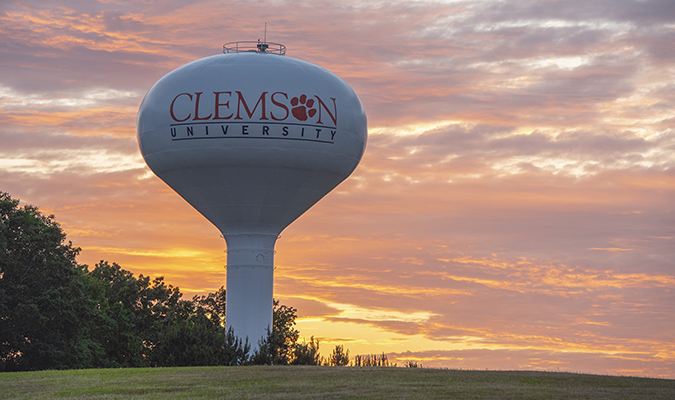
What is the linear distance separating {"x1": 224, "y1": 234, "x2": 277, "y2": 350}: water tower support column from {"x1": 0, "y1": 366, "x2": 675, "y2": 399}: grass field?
4.10m

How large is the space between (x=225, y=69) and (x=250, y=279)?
7.52m

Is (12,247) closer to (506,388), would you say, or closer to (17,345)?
(17,345)

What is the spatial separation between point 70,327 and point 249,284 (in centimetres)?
1135

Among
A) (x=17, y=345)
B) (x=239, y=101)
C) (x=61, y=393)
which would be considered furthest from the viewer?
(x=17, y=345)

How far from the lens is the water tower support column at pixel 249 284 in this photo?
91.9ft

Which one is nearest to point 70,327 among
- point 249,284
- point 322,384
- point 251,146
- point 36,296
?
point 36,296

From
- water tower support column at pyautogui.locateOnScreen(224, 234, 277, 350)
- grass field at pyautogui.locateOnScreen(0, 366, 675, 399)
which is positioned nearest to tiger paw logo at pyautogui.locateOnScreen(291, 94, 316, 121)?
water tower support column at pyautogui.locateOnScreen(224, 234, 277, 350)

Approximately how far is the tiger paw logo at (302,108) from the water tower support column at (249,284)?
497 centimetres

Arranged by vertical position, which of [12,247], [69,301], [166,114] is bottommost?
[69,301]

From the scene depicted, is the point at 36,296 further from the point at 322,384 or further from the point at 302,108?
the point at 322,384

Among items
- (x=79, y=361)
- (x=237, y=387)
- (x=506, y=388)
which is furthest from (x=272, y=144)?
(x=79, y=361)

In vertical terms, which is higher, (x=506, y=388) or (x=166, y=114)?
(x=166, y=114)

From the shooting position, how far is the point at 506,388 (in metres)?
19.0

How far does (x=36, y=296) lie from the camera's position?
3406 cm
